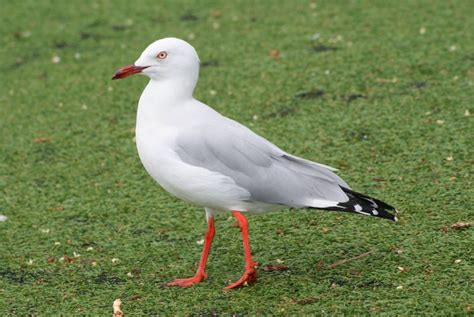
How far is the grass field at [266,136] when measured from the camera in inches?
154

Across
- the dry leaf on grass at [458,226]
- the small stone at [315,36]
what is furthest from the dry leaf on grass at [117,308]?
the small stone at [315,36]

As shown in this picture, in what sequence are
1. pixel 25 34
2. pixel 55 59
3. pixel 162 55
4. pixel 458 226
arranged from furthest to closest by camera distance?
pixel 25 34, pixel 55 59, pixel 458 226, pixel 162 55

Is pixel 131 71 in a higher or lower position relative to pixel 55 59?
higher

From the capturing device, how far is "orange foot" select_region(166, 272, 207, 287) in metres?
4.01

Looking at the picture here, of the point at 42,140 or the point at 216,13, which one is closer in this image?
the point at 42,140

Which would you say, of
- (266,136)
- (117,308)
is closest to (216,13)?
(266,136)

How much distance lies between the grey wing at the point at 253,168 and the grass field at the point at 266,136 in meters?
0.40

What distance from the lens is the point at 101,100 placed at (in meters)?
6.75

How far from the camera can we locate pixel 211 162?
12.6 ft

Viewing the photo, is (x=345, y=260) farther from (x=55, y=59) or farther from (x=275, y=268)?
(x=55, y=59)

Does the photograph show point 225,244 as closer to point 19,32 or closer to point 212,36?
point 212,36

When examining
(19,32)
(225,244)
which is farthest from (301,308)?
(19,32)

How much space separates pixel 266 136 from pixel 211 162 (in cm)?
201

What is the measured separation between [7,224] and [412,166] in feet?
7.91
